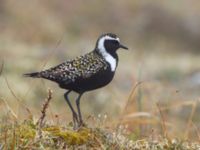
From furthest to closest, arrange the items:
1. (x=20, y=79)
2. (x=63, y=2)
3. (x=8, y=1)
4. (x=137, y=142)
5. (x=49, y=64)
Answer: (x=63, y=2) → (x=8, y=1) → (x=49, y=64) → (x=20, y=79) → (x=137, y=142)

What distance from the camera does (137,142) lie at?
6.79 metres

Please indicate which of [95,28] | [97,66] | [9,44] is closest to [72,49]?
[9,44]

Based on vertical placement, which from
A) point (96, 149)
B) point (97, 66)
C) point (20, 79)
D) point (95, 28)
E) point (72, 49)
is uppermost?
point (95, 28)

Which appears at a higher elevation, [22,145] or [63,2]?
[63,2]

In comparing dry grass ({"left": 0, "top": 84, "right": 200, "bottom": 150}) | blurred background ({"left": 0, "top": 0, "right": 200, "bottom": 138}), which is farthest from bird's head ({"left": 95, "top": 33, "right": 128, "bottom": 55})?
blurred background ({"left": 0, "top": 0, "right": 200, "bottom": 138})

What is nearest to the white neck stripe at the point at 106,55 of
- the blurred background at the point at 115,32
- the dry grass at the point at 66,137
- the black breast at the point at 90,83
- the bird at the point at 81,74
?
the bird at the point at 81,74

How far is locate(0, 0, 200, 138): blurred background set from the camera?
1702 cm

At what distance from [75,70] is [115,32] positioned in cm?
2038

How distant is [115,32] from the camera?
2744 cm

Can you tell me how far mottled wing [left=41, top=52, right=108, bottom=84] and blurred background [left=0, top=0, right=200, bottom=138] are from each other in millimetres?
7542

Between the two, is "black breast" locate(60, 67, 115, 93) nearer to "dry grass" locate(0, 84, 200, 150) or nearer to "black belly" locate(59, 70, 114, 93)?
"black belly" locate(59, 70, 114, 93)

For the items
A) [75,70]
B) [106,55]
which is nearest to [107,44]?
[106,55]

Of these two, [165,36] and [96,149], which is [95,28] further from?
[96,149]

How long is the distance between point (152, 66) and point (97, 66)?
1450 centimetres
